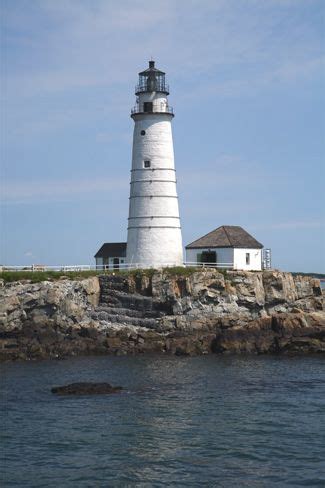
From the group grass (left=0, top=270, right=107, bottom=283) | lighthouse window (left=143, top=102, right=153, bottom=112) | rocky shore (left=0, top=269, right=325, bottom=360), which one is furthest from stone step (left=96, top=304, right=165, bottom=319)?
lighthouse window (left=143, top=102, right=153, bottom=112)

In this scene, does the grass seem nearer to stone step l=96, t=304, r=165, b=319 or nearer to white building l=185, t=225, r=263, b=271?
stone step l=96, t=304, r=165, b=319

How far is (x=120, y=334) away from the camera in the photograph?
42.8 m

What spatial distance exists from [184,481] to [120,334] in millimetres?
23968

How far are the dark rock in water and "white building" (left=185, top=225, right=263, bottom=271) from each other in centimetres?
2137

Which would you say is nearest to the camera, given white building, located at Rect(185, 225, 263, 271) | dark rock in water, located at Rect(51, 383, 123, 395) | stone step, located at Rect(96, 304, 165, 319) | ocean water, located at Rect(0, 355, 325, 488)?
ocean water, located at Rect(0, 355, 325, 488)

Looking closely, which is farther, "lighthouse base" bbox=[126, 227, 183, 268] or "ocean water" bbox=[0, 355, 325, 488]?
"lighthouse base" bbox=[126, 227, 183, 268]

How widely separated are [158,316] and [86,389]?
15068 millimetres

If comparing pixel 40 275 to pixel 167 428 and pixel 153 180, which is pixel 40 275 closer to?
pixel 153 180

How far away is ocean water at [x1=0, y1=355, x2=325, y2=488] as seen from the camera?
64.4 feet

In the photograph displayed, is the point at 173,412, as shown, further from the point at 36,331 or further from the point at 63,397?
the point at 36,331

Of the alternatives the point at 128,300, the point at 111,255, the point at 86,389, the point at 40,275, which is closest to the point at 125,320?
the point at 128,300

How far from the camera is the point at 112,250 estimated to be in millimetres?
53781

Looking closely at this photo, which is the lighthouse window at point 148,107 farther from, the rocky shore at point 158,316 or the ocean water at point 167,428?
the ocean water at point 167,428

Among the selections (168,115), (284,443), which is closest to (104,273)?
(168,115)
